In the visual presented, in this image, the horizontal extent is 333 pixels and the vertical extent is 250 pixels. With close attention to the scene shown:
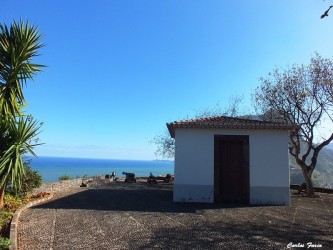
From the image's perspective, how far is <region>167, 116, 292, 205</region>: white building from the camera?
13977 mm

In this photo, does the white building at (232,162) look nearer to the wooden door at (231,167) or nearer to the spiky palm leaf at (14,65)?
the wooden door at (231,167)

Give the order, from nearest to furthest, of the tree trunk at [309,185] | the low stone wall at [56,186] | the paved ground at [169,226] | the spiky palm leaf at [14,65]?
1. the paved ground at [169,226]
2. the spiky palm leaf at [14,65]
3. the low stone wall at [56,186]
4. the tree trunk at [309,185]

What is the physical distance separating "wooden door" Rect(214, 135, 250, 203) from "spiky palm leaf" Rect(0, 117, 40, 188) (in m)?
7.54

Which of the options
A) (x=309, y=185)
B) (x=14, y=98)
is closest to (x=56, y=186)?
(x=14, y=98)

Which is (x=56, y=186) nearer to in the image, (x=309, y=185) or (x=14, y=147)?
(x=14, y=147)

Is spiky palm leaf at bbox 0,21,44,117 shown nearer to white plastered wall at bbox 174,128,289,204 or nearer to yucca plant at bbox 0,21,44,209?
yucca plant at bbox 0,21,44,209

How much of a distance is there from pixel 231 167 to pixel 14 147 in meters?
8.75

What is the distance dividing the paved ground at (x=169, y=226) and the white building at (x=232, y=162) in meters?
1.03

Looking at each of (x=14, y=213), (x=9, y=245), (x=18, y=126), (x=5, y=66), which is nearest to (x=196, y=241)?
(x=9, y=245)

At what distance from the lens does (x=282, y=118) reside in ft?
70.3

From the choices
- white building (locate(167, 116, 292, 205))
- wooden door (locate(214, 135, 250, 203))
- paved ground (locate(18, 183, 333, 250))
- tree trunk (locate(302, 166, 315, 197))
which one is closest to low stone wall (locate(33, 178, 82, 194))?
paved ground (locate(18, 183, 333, 250))

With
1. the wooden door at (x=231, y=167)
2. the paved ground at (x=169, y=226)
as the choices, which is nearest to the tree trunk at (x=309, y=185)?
the paved ground at (x=169, y=226)

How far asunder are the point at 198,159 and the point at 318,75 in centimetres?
1023

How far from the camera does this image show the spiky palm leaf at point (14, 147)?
995 cm
